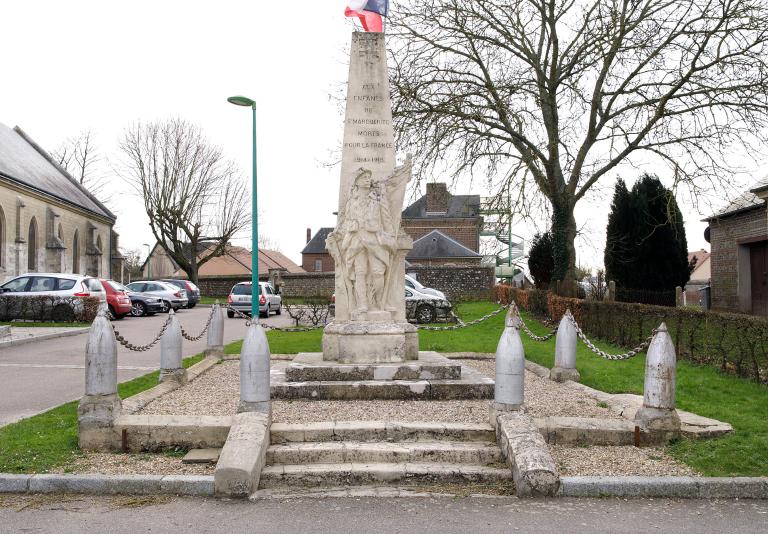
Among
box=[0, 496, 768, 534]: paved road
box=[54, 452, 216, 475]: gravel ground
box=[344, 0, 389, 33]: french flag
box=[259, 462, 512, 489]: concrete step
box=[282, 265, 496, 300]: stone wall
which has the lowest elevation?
box=[0, 496, 768, 534]: paved road

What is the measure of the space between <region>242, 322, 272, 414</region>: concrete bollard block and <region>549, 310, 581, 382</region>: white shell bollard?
5.14 meters

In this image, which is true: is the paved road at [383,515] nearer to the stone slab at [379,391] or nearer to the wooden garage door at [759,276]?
the stone slab at [379,391]

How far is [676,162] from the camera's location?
19562mm

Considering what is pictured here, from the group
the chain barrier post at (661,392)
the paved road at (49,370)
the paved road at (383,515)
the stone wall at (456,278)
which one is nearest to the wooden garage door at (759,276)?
the paved road at (49,370)

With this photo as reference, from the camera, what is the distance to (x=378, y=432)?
6.27 meters

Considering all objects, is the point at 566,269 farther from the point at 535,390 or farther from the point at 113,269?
the point at 113,269

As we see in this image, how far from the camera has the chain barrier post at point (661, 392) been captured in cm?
635

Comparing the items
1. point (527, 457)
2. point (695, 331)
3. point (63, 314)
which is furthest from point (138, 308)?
point (527, 457)

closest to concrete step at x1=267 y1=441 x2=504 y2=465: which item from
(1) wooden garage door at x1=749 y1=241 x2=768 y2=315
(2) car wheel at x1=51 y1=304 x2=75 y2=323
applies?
(2) car wheel at x1=51 y1=304 x2=75 y2=323

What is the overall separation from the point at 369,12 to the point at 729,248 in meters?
19.6

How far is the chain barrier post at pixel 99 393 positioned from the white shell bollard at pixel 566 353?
20.5 ft

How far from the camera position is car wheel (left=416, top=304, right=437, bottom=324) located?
74.7 ft

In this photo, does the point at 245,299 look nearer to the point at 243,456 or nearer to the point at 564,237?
the point at 564,237

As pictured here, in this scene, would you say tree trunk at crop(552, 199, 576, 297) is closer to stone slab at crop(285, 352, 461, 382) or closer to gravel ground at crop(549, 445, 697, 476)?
stone slab at crop(285, 352, 461, 382)
